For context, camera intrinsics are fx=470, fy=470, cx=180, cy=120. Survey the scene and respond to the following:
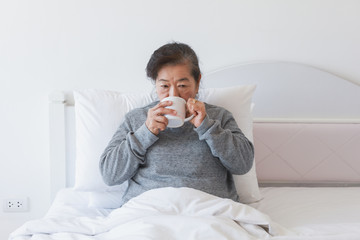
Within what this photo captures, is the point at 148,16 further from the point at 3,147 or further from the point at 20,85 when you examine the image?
the point at 3,147

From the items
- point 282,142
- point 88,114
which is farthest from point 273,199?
point 88,114

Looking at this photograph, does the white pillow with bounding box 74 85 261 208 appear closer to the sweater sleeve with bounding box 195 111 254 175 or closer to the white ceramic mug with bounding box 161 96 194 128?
the sweater sleeve with bounding box 195 111 254 175

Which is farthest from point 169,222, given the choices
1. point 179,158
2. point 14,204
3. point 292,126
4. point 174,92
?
point 14,204

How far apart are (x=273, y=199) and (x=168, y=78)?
0.61 metres

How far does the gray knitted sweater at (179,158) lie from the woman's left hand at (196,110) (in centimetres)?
2

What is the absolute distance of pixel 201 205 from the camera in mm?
1263

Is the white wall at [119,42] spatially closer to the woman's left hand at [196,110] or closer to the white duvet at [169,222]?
the woman's left hand at [196,110]

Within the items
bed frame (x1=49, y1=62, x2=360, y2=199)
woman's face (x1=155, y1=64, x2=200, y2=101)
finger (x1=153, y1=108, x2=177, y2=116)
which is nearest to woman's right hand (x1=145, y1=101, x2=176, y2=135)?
finger (x1=153, y1=108, x2=177, y2=116)

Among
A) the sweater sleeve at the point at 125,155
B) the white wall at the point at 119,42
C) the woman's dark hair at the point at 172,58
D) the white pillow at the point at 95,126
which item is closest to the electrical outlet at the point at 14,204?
the white wall at the point at 119,42

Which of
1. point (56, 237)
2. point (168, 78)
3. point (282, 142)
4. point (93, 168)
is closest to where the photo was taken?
point (56, 237)

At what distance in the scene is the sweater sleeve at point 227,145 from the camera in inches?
55.6

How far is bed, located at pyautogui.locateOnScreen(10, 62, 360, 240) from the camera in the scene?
48.8 inches

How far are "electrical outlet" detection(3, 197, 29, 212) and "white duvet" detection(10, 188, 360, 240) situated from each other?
73 centimetres

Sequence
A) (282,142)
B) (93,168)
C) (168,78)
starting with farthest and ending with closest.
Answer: (282,142)
(93,168)
(168,78)
